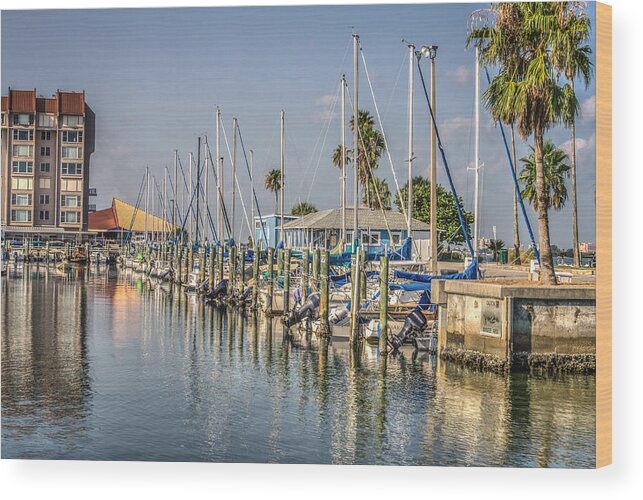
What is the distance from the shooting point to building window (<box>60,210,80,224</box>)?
3066cm

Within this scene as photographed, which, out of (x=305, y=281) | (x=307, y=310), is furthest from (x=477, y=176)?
(x=305, y=281)

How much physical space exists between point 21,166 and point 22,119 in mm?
1390

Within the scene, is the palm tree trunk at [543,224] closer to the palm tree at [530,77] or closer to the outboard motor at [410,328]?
the palm tree at [530,77]

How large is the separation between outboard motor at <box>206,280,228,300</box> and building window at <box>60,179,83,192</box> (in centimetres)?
900

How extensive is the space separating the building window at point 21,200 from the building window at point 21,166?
23.6 inches

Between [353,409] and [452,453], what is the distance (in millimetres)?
2975

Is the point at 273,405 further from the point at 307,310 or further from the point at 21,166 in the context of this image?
the point at 21,166

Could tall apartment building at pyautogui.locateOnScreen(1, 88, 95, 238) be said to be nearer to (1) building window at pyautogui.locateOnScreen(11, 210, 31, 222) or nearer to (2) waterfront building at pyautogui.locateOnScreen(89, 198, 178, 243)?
(1) building window at pyautogui.locateOnScreen(11, 210, 31, 222)

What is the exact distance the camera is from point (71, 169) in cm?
2614

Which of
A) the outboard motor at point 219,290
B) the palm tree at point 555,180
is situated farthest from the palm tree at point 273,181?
the palm tree at point 555,180

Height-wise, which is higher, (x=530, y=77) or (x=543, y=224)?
(x=530, y=77)

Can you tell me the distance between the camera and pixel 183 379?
18328 millimetres

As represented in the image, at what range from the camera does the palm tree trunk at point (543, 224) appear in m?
18.1

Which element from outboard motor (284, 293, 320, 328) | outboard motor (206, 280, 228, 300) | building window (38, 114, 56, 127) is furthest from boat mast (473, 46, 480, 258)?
outboard motor (206, 280, 228, 300)
